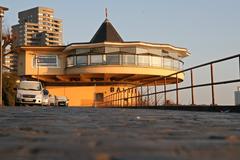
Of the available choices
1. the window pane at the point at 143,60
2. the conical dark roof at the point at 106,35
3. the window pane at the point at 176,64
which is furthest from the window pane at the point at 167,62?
the conical dark roof at the point at 106,35

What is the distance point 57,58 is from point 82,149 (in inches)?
1822

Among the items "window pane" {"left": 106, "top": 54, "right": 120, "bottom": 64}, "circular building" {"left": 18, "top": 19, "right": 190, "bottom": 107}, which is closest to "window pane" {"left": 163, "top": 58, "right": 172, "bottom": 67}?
"circular building" {"left": 18, "top": 19, "right": 190, "bottom": 107}

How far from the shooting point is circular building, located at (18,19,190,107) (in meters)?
43.2

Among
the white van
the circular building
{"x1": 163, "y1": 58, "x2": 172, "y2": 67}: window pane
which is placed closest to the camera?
the white van

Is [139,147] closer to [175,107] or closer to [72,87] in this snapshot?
[175,107]

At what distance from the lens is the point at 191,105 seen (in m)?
12.6

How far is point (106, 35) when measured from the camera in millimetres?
48344

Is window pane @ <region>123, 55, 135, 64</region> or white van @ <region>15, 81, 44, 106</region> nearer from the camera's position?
white van @ <region>15, 81, 44, 106</region>

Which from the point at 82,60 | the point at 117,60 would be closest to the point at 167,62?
the point at 117,60

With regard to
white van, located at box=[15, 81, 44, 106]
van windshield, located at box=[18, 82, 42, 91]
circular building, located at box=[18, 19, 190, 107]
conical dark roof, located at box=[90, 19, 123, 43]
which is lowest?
white van, located at box=[15, 81, 44, 106]

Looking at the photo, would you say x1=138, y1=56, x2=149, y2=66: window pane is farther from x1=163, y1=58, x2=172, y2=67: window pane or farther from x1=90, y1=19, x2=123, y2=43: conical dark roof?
x1=90, y1=19, x2=123, y2=43: conical dark roof

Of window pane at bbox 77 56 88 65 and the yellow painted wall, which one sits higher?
window pane at bbox 77 56 88 65

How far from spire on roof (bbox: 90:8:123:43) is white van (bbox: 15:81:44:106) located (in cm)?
1970

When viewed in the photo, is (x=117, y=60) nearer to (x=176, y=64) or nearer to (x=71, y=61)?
(x=71, y=61)
